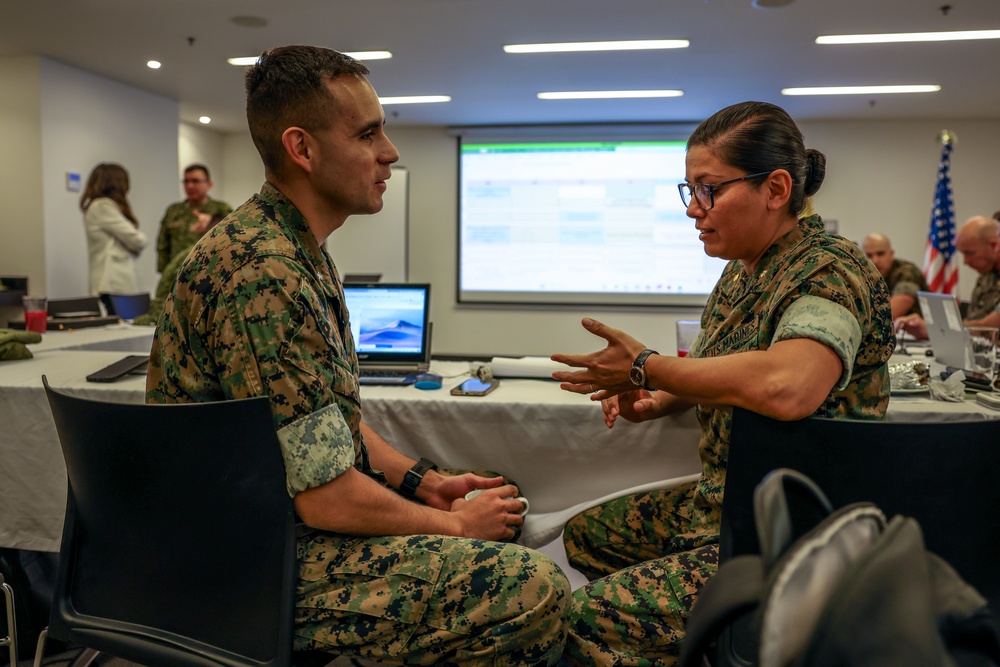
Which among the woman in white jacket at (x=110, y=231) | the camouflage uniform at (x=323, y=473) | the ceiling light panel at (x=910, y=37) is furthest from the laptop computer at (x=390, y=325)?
the woman in white jacket at (x=110, y=231)

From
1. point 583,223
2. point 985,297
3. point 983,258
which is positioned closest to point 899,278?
point 983,258

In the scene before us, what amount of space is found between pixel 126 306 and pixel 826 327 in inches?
145

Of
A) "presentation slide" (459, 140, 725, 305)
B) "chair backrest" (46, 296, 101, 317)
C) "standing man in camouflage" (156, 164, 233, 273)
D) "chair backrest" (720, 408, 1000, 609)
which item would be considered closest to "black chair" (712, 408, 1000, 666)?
"chair backrest" (720, 408, 1000, 609)

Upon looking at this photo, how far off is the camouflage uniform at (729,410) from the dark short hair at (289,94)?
2.80 ft

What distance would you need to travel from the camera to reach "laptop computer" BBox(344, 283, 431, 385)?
227 centimetres

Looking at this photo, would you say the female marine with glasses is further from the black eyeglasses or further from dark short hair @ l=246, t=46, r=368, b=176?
dark short hair @ l=246, t=46, r=368, b=176

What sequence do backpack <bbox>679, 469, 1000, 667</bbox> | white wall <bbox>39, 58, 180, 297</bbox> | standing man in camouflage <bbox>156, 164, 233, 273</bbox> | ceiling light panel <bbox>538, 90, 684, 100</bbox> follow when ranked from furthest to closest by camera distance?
ceiling light panel <bbox>538, 90, 684, 100</bbox> → white wall <bbox>39, 58, 180, 297</bbox> → standing man in camouflage <bbox>156, 164, 233, 273</bbox> → backpack <bbox>679, 469, 1000, 667</bbox>

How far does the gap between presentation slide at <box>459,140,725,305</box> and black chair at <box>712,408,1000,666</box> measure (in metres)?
6.99

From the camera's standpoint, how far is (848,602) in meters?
0.43

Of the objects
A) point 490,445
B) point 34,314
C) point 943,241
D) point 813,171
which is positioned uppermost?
point 943,241

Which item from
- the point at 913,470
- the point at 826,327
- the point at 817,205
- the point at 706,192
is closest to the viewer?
the point at 913,470

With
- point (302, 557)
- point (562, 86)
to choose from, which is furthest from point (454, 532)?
point (562, 86)

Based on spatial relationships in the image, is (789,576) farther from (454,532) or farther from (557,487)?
(557,487)

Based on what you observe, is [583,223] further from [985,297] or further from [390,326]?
[390,326]
